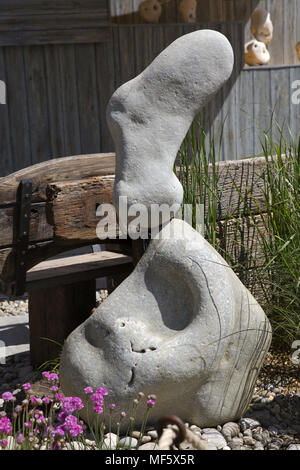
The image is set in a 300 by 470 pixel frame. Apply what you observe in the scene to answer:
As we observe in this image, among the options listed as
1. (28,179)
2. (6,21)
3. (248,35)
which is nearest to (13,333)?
(28,179)

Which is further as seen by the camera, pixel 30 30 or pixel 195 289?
pixel 30 30

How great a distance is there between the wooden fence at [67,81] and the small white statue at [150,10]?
62 cm

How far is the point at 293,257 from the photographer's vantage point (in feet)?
10.6

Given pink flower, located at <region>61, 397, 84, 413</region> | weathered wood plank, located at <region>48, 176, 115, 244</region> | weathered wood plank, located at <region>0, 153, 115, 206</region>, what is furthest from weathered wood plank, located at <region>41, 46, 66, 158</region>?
pink flower, located at <region>61, 397, 84, 413</region>

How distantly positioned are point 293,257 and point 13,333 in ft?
7.55

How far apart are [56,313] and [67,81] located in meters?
2.63

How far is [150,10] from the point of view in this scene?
666 centimetres

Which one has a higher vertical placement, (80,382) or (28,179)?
(28,179)

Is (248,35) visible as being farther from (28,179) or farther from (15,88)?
(28,179)

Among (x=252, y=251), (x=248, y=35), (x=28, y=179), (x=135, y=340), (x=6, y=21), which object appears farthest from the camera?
(x=248, y=35)

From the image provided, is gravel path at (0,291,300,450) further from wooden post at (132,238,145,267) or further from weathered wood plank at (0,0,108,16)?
weathered wood plank at (0,0,108,16)

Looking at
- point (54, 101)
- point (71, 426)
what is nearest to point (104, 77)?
point (54, 101)

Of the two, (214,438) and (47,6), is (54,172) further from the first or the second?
(47,6)

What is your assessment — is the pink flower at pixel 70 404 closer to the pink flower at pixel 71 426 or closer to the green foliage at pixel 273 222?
the pink flower at pixel 71 426
